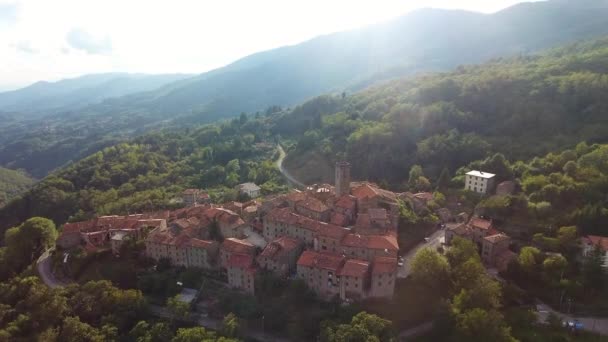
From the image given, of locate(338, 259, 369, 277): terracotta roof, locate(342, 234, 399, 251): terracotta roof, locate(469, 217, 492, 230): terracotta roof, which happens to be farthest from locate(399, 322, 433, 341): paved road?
locate(469, 217, 492, 230): terracotta roof

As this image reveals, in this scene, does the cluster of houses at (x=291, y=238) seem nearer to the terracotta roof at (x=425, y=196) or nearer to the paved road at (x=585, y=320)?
the terracotta roof at (x=425, y=196)

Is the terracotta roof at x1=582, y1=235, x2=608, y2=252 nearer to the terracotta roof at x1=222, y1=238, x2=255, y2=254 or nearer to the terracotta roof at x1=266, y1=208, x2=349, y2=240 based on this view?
the terracotta roof at x1=266, y1=208, x2=349, y2=240

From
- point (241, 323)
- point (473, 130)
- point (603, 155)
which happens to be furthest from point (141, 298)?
point (473, 130)

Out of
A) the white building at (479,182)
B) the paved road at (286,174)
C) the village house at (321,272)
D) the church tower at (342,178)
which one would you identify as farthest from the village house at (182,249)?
the white building at (479,182)

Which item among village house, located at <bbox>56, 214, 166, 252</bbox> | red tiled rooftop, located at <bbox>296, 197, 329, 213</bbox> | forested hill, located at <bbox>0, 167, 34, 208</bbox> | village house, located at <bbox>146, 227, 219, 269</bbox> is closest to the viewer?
village house, located at <bbox>146, 227, 219, 269</bbox>

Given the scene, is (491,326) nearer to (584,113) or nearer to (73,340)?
(73,340)

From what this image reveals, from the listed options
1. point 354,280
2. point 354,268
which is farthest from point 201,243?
point 354,280
